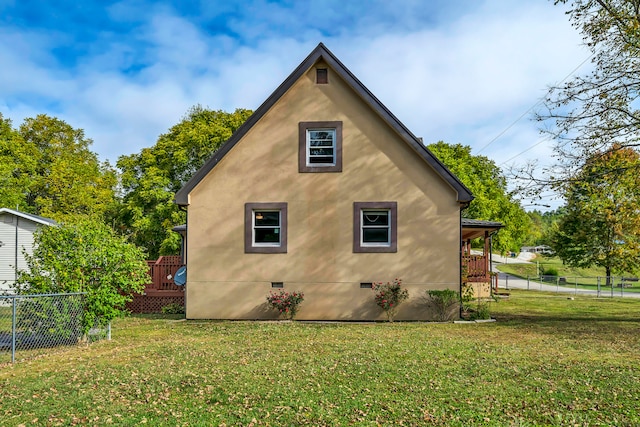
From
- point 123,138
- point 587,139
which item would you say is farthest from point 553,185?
point 123,138

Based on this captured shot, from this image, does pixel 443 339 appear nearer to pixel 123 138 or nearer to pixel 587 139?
pixel 587 139

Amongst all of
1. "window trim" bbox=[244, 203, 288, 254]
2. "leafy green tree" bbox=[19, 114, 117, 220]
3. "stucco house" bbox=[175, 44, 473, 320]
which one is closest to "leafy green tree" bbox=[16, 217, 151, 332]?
"stucco house" bbox=[175, 44, 473, 320]

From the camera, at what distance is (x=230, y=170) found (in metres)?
14.9

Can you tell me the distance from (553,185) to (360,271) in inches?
268

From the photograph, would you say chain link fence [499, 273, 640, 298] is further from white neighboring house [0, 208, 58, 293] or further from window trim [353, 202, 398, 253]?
white neighboring house [0, 208, 58, 293]

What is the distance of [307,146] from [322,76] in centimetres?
241

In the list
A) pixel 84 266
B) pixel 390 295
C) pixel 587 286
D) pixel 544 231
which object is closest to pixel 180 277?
pixel 84 266

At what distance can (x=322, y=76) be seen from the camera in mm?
14969

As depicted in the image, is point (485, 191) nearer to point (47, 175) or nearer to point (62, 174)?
point (62, 174)

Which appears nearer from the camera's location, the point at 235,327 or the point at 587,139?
the point at 235,327

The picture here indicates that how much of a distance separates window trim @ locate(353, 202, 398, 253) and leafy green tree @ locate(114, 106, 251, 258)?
1879 centimetres

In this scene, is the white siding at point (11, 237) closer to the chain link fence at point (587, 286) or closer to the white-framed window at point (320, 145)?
the white-framed window at point (320, 145)

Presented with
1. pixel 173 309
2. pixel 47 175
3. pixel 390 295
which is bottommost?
pixel 173 309

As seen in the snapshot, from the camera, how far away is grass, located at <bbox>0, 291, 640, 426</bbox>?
5469 millimetres
